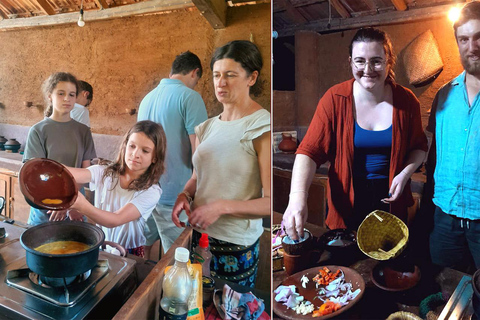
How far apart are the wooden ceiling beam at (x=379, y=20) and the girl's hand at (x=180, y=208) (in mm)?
857

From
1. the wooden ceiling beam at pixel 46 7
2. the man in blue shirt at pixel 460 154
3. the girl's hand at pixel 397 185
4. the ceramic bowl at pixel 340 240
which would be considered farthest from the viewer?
the wooden ceiling beam at pixel 46 7

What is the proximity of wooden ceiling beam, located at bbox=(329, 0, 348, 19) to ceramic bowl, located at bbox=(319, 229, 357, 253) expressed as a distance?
829 millimetres

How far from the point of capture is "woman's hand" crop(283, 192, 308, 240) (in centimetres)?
135

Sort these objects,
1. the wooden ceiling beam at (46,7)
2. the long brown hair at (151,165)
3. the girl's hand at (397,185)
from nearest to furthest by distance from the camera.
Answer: the girl's hand at (397,185), the long brown hair at (151,165), the wooden ceiling beam at (46,7)

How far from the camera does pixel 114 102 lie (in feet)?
4.77

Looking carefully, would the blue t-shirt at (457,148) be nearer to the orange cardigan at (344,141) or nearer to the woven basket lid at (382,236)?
the orange cardigan at (344,141)

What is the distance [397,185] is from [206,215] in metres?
0.80

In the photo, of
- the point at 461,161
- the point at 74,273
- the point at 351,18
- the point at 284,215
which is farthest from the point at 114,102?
the point at 461,161

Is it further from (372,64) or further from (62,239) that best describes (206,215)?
(372,64)

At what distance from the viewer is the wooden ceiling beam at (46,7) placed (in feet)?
5.00

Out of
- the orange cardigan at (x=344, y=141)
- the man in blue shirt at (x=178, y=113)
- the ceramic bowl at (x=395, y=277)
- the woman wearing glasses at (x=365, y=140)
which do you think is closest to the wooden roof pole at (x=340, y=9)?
the woman wearing glasses at (x=365, y=140)

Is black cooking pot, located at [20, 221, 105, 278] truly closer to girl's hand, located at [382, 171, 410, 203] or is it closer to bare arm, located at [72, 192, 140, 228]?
bare arm, located at [72, 192, 140, 228]

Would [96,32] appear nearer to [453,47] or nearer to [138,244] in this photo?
[138,244]

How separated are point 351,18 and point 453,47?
1.17ft
